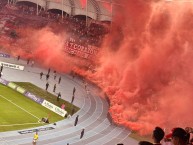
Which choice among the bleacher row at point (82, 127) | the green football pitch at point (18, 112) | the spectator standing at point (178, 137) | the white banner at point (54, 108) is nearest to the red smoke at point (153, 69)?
the bleacher row at point (82, 127)

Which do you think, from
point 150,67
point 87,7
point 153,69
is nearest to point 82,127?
point 153,69

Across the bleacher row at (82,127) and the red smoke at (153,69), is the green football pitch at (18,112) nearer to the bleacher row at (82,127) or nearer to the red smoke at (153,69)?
the bleacher row at (82,127)

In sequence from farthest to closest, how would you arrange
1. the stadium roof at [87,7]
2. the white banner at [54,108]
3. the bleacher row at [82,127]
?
the stadium roof at [87,7] < the white banner at [54,108] < the bleacher row at [82,127]

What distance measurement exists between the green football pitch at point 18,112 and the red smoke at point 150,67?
7.15m

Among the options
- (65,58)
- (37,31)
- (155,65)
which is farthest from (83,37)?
(155,65)

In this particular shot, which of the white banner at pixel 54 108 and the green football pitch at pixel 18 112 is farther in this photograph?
the white banner at pixel 54 108

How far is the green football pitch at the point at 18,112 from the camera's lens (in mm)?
30159

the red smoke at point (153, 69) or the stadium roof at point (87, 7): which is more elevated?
the stadium roof at point (87, 7)

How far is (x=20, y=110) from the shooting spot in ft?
110

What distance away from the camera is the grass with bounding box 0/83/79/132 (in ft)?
99.3

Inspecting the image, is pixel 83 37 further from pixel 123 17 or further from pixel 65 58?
pixel 123 17

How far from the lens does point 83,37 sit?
188 ft

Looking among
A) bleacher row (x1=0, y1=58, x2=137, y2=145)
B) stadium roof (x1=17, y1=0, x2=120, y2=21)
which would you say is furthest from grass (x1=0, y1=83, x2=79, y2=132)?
stadium roof (x1=17, y1=0, x2=120, y2=21)

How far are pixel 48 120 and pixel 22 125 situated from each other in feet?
8.78
